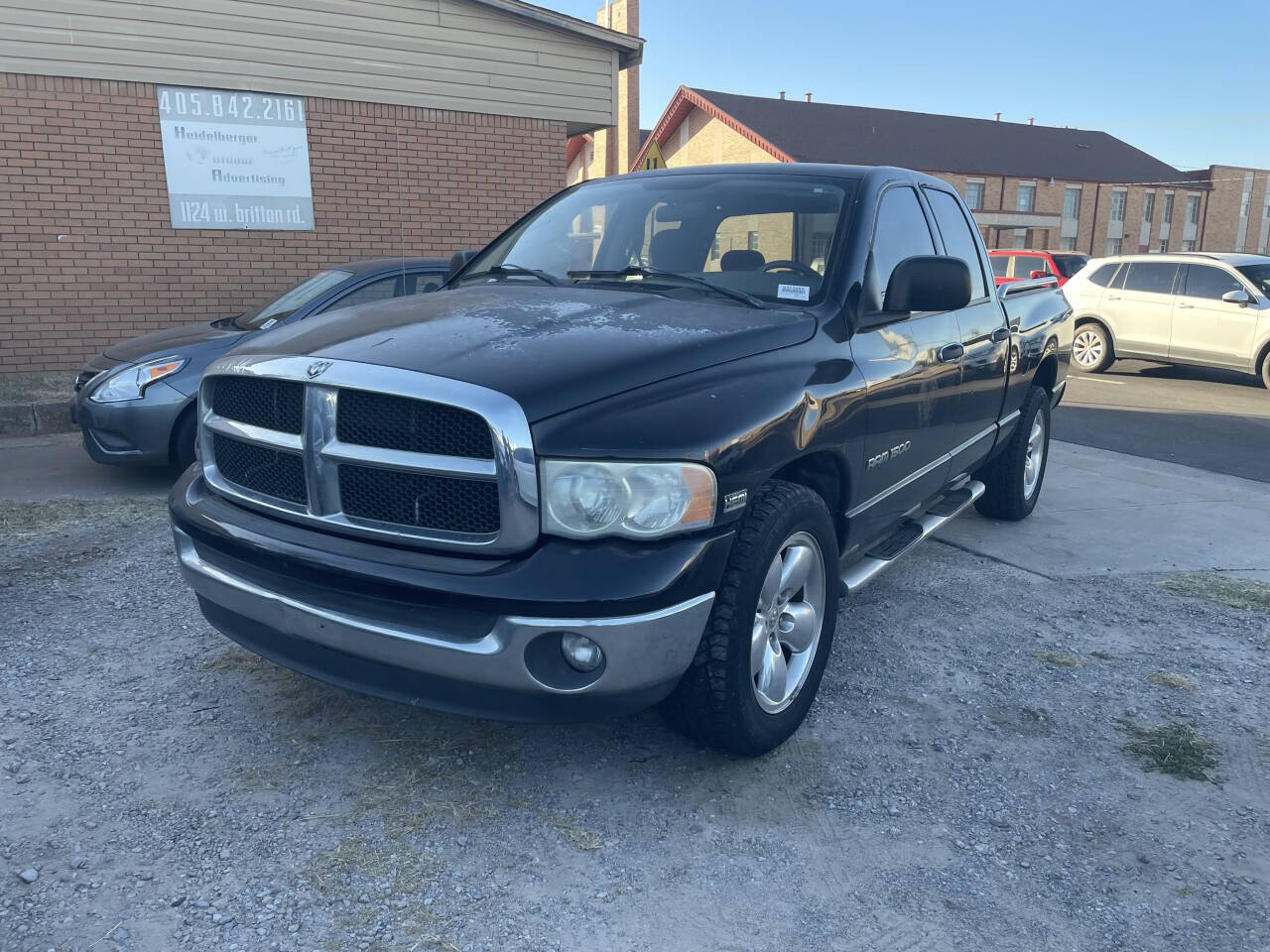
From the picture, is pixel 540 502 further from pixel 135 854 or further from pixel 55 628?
pixel 55 628

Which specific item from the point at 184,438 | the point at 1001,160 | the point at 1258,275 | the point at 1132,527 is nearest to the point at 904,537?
the point at 1132,527

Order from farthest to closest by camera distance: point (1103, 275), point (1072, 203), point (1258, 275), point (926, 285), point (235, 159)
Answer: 1. point (1072, 203)
2. point (1103, 275)
3. point (1258, 275)
4. point (235, 159)
5. point (926, 285)

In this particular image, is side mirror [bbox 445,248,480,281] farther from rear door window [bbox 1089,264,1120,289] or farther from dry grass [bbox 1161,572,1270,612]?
rear door window [bbox 1089,264,1120,289]

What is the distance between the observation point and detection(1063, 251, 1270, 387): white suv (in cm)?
1230

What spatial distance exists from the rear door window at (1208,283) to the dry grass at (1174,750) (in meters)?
11.0

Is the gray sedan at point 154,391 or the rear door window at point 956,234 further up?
the rear door window at point 956,234

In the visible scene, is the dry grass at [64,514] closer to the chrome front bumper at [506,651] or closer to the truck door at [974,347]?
the chrome front bumper at [506,651]

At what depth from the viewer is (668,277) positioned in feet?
12.1

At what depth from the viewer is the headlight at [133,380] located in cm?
611

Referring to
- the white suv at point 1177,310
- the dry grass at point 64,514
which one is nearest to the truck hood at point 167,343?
the dry grass at point 64,514

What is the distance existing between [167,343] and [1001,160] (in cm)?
4323

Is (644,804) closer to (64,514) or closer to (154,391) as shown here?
(64,514)

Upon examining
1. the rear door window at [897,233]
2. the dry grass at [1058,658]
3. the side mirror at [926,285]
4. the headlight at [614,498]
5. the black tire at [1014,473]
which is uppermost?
the rear door window at [897,233]

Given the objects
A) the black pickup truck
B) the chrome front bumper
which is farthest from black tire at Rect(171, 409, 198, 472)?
the chrome front bumper
